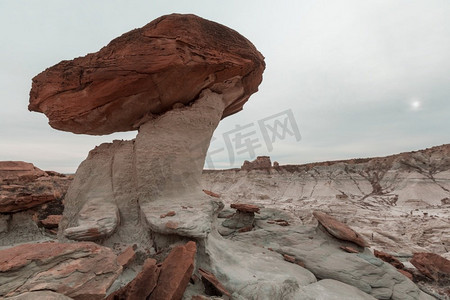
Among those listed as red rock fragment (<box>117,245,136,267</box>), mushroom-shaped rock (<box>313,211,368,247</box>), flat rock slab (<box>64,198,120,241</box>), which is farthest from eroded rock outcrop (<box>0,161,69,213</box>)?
mushroom-shaped rock (<box>313,211,368,247</box>)

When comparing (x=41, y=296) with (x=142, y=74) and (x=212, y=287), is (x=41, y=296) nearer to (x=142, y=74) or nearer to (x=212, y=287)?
(x=212, y=287)

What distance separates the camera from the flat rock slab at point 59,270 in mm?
1871

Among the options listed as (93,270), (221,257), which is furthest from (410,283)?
(93,270)

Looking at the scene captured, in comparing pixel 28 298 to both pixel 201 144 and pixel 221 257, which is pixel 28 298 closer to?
pixel 221 257

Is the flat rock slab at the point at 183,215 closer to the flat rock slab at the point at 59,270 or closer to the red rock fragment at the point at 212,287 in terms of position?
the red rock fragment at the point at 212,287

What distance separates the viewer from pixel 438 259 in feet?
17.7

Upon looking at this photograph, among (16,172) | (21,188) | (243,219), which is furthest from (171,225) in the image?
(16,172)

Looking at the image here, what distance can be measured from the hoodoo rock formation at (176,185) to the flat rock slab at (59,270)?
733mm

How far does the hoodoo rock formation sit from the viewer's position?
3840mm

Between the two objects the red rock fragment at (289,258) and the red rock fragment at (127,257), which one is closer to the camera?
the red rock fragment at (127,257)

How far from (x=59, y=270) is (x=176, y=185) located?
3.44 metres

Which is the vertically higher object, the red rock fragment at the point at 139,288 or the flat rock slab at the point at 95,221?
the flat rock slab at the point at 95,221

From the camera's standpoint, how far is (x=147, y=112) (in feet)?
20.0

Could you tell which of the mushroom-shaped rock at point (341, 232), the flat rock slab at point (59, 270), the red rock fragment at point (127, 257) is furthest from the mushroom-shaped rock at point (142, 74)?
the mushroom-shaped rock at point (341, 232)
